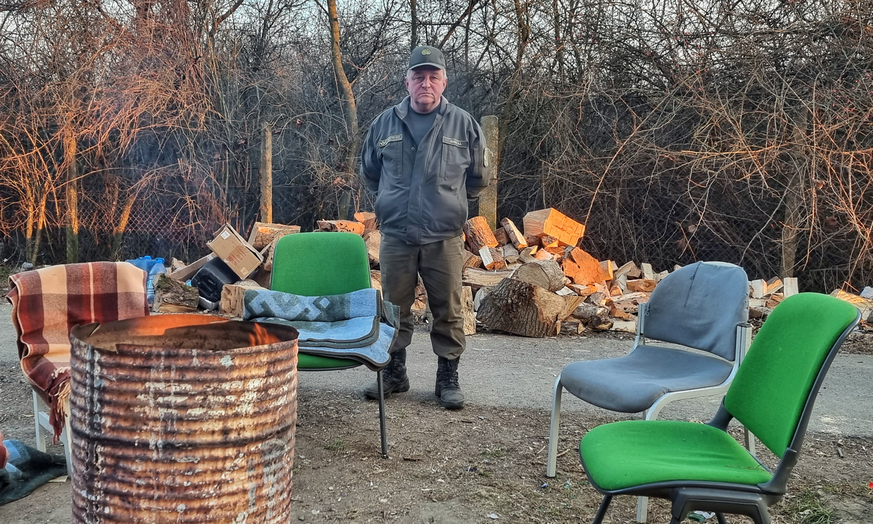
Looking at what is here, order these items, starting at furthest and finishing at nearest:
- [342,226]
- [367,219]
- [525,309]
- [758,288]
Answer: [367,219], [342,226], [758,288], [525,309]

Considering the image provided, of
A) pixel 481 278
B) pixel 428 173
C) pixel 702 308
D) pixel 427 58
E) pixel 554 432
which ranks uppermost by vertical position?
pixel 427 58

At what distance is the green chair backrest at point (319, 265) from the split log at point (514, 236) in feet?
11.0

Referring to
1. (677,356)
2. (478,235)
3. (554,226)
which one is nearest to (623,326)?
(554,226)

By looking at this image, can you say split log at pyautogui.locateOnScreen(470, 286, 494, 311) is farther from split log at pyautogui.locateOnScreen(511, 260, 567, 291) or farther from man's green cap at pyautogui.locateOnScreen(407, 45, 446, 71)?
man's green cap at pyautogui.locateOnScreen(407, 45, 446, 71)

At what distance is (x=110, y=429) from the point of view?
64.6 inches

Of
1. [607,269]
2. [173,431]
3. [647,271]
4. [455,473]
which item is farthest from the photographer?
[647,271]

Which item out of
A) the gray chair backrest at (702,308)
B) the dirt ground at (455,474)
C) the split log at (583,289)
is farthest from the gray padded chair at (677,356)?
the split log at (583,289)

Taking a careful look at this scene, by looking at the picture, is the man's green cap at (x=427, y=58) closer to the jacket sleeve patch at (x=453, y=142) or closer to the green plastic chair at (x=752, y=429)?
the jacket sleeve patch at (x=453, y=142)

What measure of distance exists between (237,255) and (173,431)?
5128 mm

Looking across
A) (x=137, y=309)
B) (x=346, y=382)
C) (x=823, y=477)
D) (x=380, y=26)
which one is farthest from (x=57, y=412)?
(x=380, y=26)

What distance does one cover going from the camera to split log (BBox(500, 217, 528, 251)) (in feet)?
22.7

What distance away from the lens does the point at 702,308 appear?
295 cm

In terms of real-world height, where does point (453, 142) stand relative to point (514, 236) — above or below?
above

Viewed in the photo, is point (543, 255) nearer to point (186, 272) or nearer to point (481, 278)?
point (481, 278)
